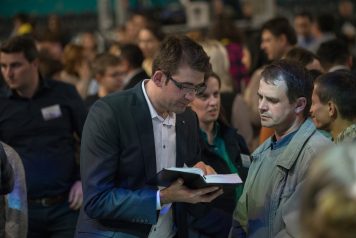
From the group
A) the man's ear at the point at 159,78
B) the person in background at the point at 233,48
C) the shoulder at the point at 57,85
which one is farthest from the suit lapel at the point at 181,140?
the person in background at the point at 233,48

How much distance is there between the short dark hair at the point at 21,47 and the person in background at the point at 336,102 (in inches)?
82.8

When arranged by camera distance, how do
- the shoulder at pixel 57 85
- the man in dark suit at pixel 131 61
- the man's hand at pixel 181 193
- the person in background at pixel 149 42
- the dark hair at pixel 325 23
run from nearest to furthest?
the man's hand at pixel 181 193
the shoulder at pixel 57 85
the man in dark suit at pixel 131 61
the person in background at pixel 149 42
the dark hair at pixel 325 23

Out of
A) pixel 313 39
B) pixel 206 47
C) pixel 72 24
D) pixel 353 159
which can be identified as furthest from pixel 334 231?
pixel 72 24

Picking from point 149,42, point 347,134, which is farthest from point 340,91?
point 149,42

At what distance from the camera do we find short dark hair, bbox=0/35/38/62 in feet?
17.5

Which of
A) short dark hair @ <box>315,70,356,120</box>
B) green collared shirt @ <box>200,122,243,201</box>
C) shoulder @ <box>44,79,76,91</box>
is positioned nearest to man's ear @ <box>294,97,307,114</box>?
short dark hair @ <box>315,70,356,120</box>

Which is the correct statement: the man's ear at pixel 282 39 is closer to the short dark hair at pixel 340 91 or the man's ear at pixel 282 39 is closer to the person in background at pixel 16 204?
the short dark hair at pixel 340 91

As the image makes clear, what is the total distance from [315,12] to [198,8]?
4527 millimetres

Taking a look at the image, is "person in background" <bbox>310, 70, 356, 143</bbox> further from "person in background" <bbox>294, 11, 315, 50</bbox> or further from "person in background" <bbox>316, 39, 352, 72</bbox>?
"person in background" <bbox>294, 11, 315, 50</bbox>

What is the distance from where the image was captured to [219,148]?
15.9ft

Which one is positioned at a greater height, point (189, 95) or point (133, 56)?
point (189, 95)

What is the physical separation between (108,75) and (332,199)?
526 cm

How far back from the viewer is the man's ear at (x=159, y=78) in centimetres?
358

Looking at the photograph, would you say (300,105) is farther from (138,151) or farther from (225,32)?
(225,32)
